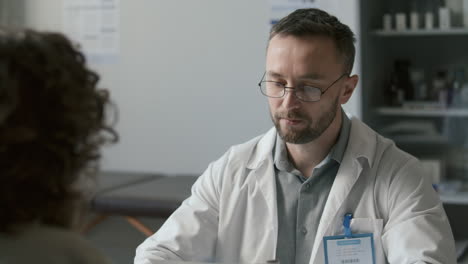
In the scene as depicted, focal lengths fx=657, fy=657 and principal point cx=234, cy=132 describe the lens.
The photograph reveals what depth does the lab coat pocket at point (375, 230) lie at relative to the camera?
173 cm

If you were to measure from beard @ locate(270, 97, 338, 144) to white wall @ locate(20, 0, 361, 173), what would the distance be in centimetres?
Answer: 181

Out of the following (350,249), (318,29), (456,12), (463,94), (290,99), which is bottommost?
(350,249)

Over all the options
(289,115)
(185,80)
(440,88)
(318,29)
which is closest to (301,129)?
(289,115)

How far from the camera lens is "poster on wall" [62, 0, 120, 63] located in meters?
4.00

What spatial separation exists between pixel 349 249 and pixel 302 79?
0.48 metres

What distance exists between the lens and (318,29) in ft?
6.11

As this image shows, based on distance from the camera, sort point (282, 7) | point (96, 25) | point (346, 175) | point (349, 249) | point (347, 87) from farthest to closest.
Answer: point (96, 25) < point (282, 7) < point (347, 87) < point (346, 175) < point (349, 249)

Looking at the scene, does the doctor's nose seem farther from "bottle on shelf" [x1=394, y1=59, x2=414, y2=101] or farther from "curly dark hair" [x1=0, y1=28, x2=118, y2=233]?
"bottle on shelf" [x1=394, y1=59, x2=414, y2=101]

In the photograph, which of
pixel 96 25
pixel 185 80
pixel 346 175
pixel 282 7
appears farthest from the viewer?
pixel 96 25

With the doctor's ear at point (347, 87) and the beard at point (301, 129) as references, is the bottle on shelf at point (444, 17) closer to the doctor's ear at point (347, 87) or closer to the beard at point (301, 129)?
the doctor's ear at point (347, 87)

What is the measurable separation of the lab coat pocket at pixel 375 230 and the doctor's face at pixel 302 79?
28 cm

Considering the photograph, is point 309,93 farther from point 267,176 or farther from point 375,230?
point 375,230

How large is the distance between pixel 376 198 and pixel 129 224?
2627mm

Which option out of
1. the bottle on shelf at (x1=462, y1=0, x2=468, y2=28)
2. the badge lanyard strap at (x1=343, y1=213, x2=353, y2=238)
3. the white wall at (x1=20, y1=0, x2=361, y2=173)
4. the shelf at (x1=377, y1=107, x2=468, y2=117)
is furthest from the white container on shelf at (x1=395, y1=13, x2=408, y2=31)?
the badge lanyard strap at (x1=343, y1=213, x2=353, y2=238)
